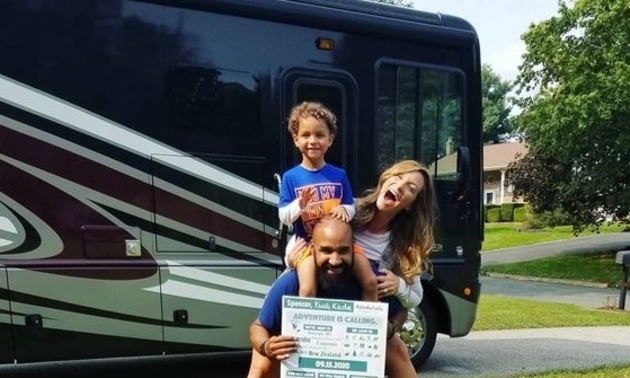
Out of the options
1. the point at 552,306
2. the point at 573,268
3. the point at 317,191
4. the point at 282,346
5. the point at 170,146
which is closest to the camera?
the point at 282,346

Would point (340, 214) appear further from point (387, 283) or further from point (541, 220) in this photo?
point (541, 220)

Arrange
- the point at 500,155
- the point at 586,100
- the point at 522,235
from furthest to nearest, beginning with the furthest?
the point at 500,155
the point at 522,235
the point at 586,100

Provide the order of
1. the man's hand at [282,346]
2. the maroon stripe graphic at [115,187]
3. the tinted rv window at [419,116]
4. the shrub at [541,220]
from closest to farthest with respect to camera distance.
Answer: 1. the man's hand at [282,346]
2. the maroon stripe graphic at [115,187]
3. the tinted rv window at [419,116]
4. the shrub at [541,220]

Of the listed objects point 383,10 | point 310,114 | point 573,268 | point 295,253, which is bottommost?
point 573,268

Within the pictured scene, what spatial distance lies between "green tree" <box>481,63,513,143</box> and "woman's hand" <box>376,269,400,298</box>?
77.6m

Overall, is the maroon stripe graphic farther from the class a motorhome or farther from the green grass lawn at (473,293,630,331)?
the green grass lawn at (473,293,630,331)

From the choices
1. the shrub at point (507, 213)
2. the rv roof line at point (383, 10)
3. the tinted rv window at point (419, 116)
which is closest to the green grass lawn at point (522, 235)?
the shrub at point (507, 213)

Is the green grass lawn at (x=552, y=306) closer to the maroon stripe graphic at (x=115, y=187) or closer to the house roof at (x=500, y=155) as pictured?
the maroon stripe graphic at (x=115, y=187)

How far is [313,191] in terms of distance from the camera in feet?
11.3

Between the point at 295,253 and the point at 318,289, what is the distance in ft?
0.80

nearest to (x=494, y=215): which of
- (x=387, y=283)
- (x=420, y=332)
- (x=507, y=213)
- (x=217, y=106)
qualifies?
(x=507, y=213)

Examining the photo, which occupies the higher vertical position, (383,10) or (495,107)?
(495,107)

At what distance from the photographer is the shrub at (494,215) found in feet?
157

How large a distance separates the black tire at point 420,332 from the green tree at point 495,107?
74180 mm
